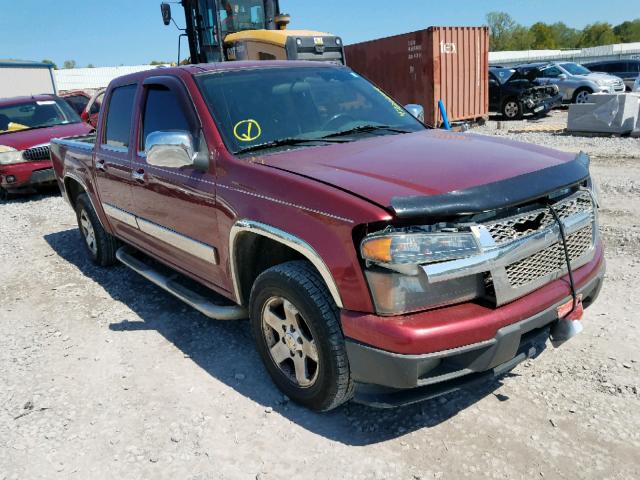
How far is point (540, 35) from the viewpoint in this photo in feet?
309

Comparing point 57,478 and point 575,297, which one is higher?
point 575,297

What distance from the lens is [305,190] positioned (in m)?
2.62

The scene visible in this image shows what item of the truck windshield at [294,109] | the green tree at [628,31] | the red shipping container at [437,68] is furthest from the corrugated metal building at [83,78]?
the green tree at [628,31]

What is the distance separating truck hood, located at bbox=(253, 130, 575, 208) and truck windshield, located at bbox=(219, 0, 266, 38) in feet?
29.4

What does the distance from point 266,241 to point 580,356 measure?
2.02 m

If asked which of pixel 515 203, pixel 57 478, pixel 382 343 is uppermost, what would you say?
pixel 515 203

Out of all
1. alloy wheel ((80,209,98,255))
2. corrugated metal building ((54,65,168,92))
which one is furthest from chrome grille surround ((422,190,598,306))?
corrugated metal building ((54,65,168,92))

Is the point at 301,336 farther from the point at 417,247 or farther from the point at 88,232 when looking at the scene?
the point at 88,232

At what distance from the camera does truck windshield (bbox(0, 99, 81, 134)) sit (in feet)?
32.7

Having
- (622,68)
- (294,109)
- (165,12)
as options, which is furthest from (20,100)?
(622,68)

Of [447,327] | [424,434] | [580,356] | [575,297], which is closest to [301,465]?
[424,434]

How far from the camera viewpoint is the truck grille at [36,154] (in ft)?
30.2

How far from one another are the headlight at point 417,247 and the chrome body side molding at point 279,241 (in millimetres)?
280

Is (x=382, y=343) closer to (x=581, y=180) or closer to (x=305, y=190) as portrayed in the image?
(x=305, y=190)
